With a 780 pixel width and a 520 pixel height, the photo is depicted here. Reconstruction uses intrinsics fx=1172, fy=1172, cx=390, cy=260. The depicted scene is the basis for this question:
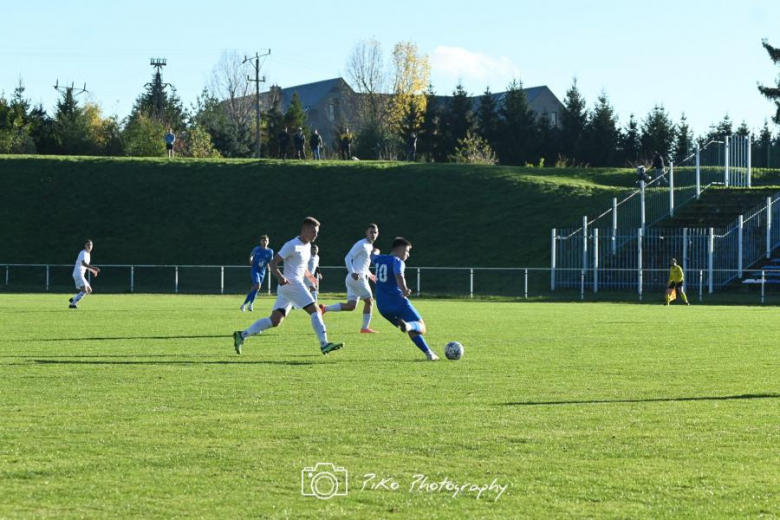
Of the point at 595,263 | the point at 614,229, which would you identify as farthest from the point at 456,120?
the point at 595,263

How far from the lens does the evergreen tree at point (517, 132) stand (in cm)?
8044

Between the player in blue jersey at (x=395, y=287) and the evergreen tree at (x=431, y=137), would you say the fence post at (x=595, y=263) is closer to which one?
the player in blue jersey at (x=395, y=287)

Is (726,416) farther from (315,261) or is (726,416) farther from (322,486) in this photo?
(315,261)

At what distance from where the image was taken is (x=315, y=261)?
29.3 meters

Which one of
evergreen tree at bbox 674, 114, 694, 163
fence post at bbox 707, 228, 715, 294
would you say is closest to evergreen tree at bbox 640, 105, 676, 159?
evergreen tree at bbox 674, 114, 694, 163

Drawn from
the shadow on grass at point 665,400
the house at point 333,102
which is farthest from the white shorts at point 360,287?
the house at point 333,102

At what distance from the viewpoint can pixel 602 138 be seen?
7962cm

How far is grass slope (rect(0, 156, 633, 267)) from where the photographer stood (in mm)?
55594

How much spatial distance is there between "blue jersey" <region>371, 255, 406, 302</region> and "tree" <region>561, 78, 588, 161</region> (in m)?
63.9

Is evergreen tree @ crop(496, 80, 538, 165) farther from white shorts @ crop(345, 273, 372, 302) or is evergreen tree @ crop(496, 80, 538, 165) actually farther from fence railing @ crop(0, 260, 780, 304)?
white shorts @ crop(345, 273, 372, 302)

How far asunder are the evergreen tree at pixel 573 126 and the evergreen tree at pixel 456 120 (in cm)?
665

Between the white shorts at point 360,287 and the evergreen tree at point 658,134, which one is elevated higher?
the evergreen tree at point 658,134

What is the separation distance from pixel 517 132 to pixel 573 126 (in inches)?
153

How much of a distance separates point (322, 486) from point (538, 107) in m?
119
